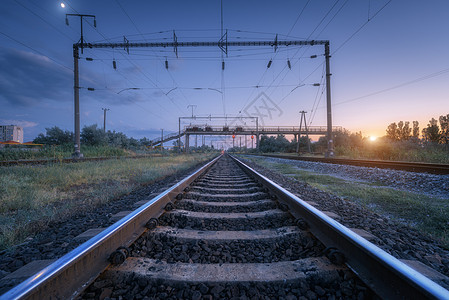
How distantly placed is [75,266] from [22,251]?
42.6 inches

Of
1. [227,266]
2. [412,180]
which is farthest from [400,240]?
[412,180]

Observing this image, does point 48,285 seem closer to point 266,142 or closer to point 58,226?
point 58,226

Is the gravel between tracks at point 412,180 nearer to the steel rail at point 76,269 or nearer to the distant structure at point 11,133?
the steel rail at point 76,269

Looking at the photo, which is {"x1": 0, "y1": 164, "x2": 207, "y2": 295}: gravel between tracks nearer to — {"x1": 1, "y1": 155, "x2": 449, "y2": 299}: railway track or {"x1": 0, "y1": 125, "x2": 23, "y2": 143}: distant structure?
{"x1": 1, "y1": 155, "x2": 449, "y2": 299}: railway track

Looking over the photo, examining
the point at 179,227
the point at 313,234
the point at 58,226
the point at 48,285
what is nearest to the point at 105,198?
the point at 58,226

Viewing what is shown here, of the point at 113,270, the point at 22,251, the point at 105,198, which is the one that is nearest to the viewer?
the point at 113,270

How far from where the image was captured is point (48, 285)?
3.73 feet

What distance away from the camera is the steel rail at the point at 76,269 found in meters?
1.06

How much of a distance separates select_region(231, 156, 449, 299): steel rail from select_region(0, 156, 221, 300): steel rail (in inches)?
73.0

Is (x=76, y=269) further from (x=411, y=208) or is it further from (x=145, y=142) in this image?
(x=145, y=142)

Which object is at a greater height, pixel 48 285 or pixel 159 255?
pixel 48 285

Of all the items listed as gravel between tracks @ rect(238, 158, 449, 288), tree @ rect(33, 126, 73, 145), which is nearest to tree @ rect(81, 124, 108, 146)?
tree @ rect(33, 126, 73, 145)

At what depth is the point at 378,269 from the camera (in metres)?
1.31

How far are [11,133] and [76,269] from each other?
281 feet
